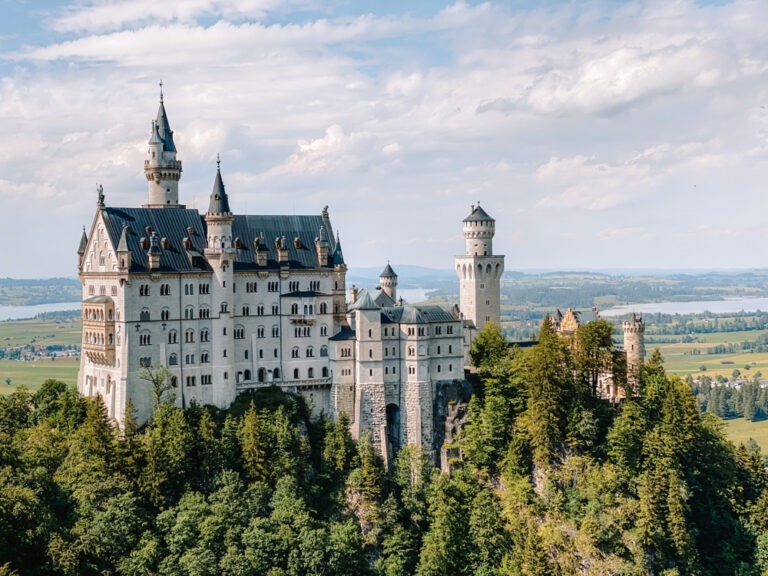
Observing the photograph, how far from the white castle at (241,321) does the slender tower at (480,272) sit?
13.1 metres

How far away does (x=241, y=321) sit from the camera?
9894 centimetres

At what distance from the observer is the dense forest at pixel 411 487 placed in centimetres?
8375

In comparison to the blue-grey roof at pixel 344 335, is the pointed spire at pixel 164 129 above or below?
above

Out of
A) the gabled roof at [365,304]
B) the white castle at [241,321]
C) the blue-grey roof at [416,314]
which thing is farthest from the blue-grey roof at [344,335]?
the blue-grey roof at [416,314]

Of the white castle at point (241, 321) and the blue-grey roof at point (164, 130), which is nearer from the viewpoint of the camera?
the white castle at point (241, 321)

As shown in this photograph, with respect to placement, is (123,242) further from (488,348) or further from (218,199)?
(488,348)

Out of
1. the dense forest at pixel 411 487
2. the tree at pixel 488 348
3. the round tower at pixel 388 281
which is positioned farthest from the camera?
the round tower at pixel 388 281

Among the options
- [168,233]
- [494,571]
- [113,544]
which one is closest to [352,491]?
[494,571]

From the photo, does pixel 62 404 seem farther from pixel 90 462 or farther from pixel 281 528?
pixel 281 528

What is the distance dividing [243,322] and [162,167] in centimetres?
1862

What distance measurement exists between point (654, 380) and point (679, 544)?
1610cm

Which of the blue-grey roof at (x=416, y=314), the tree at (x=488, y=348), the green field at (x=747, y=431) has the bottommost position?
the green field at (x=747, y=431)

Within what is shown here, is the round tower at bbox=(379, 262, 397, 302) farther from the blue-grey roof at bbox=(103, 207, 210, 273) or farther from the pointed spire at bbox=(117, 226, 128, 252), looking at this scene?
the pointed spire at bbox=(117, 226, 128, 252)

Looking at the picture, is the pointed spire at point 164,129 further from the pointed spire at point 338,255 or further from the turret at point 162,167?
the pointed spire at point 338,255
